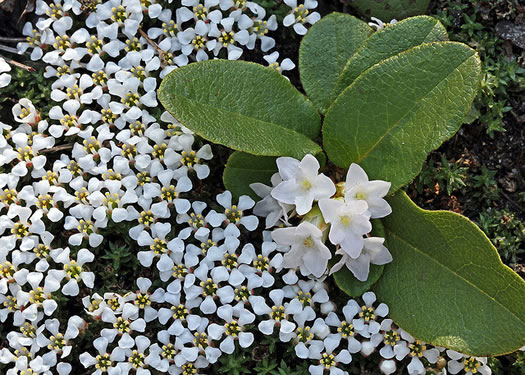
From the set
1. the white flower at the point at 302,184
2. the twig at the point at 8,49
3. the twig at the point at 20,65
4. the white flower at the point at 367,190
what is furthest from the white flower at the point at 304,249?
the twig at the point at 8,49

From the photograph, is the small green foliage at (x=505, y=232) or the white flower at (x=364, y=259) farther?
the small green foliage at (x=505, y=232)

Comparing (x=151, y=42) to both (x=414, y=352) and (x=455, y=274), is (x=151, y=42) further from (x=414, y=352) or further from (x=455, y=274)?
(x=414, y=352)

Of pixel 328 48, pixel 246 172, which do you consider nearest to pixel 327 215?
pixel 246 172

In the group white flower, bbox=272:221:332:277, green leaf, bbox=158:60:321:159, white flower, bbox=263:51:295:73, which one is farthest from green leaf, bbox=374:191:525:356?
white flower, bbox=263:51:295:73

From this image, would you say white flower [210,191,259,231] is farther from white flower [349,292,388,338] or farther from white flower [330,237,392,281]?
white flower [349,292,388,338]

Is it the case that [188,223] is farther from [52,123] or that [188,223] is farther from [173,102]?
[52,123]

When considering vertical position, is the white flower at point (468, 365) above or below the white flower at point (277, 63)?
below

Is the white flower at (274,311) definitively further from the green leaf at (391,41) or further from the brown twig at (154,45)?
the brown twig at (154,45)
